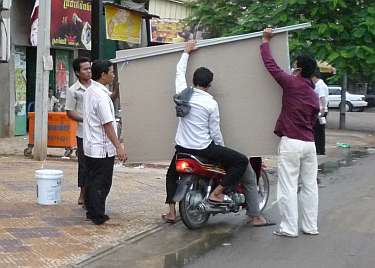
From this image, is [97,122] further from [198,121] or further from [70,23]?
[70,23]

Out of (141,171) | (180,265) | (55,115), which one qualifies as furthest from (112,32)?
(180,265)

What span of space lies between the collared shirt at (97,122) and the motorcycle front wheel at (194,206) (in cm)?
99

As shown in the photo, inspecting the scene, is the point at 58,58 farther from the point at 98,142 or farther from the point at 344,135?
the point at 98,142

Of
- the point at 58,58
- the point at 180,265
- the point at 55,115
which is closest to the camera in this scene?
the point at 180,265

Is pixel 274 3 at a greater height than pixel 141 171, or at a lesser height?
greater

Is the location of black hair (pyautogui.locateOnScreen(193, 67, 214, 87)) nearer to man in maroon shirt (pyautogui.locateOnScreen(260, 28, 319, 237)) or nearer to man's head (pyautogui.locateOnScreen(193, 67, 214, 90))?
man's head (pyautogui.locateOnScreen(193, 67, 214, 90))

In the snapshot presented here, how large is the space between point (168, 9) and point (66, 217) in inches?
809

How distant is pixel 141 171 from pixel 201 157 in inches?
203

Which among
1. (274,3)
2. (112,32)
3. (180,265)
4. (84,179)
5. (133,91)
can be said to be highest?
(274,3)

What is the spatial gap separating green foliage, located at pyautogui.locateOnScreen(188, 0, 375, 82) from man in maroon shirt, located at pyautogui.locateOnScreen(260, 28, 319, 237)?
41.0ft

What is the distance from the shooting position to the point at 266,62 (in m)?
7.44

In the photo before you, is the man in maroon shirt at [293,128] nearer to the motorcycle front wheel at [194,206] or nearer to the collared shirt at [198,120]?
the collared shirt at [198,120]

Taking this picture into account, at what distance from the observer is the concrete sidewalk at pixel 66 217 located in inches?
262

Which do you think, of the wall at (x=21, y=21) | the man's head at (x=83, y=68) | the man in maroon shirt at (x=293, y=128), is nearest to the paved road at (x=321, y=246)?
the man in maroon shirt at (x=293, y=128)
